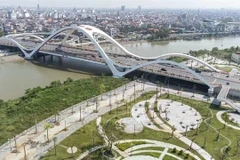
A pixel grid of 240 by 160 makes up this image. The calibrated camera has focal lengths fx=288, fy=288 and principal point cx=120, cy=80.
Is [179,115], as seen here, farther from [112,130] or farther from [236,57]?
[236,57]

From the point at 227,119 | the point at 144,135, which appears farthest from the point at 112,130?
the point at 227,119

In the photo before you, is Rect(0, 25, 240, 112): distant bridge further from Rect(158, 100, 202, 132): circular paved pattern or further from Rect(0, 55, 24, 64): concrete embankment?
→ Rect(158, 100, 202, 132): circular paved pattern

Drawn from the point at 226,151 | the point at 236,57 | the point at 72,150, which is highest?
the point at 236,57

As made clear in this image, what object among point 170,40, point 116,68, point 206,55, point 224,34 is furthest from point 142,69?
point 224,34

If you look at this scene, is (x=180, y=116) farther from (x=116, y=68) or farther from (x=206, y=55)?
(x=206, y=55)

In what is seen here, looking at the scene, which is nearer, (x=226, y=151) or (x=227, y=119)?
(x=226, y=151)
